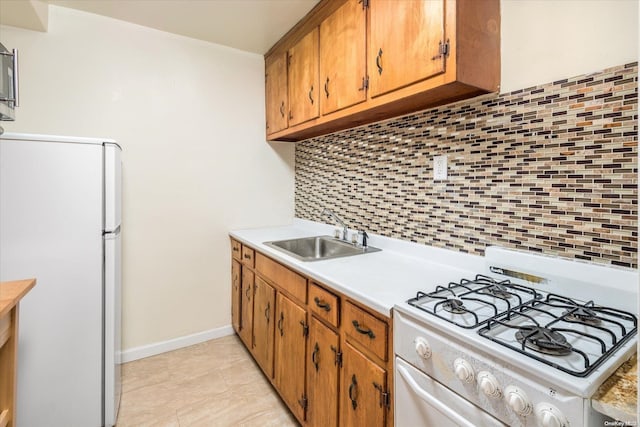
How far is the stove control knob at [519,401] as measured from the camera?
2.23 feet

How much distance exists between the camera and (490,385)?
739 millimetres

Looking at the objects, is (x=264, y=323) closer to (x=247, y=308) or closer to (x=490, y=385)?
(x=247, y=308)

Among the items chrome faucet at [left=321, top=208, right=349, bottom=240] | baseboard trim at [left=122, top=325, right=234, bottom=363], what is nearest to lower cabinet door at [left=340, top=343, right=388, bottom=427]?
chrome faucet at [left=321, top=208, right=349, bottom=240]

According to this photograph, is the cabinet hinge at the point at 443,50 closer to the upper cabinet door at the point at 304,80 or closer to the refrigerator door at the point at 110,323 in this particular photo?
the upper cabinet door at the point at 304,80

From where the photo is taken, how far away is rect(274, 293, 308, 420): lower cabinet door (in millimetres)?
1554

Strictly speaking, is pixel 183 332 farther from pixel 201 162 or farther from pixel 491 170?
pixel 491 170

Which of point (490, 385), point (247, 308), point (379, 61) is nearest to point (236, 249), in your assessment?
point (247, 308)

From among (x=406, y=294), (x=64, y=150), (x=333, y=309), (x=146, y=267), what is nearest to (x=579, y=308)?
(x=406, y=294)

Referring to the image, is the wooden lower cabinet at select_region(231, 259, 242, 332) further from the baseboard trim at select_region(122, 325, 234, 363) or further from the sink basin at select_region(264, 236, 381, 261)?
the sink basin at select_region(264, 236, 381, 261)

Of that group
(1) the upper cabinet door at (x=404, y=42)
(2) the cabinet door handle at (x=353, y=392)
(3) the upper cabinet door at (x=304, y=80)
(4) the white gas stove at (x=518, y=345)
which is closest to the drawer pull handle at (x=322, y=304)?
(2) the cabinet door handle at (x=353, y=392)

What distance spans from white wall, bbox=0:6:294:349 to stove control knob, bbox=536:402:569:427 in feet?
7.85

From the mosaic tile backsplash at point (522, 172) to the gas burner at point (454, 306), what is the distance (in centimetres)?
50

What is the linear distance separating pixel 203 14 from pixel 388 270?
6.67ft

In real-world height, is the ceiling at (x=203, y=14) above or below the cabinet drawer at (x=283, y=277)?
above
